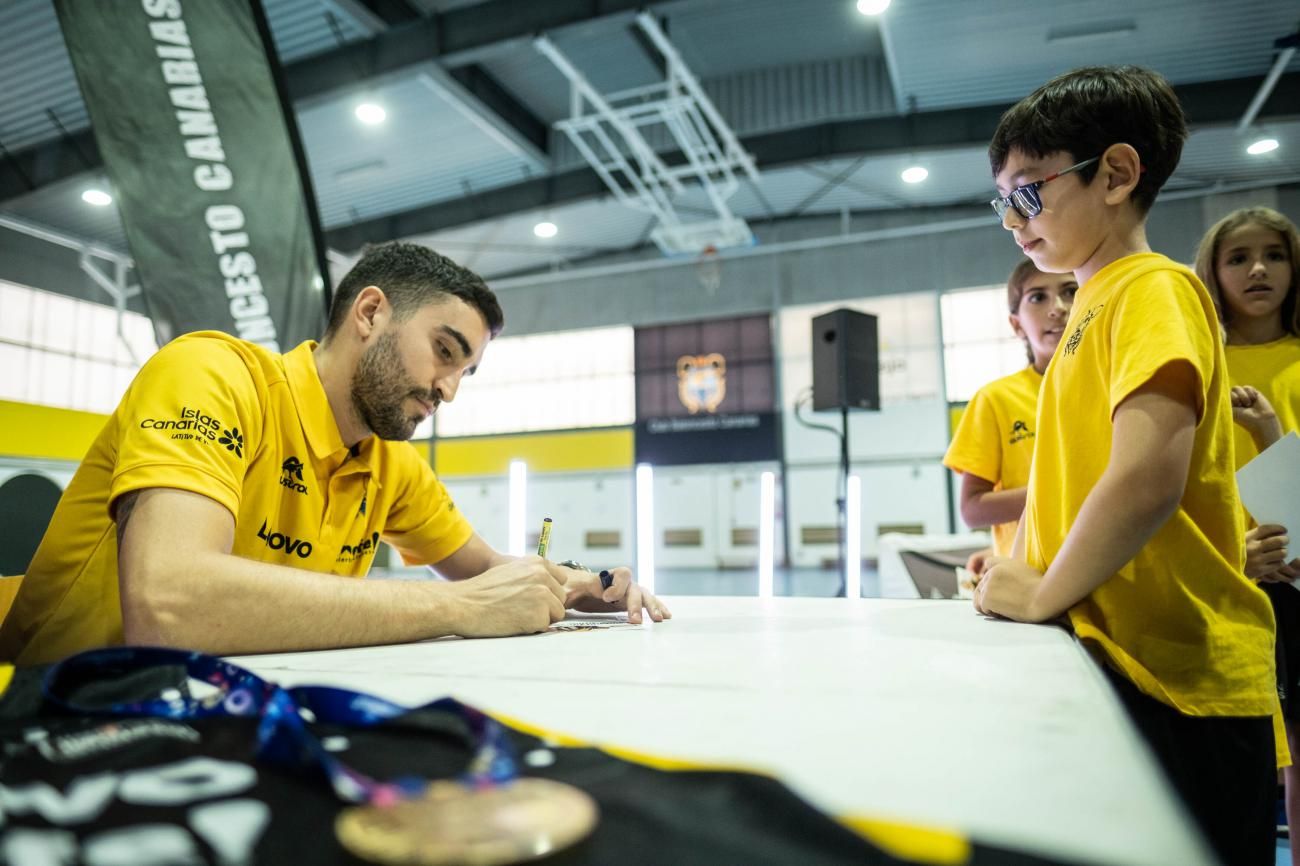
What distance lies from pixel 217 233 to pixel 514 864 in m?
2.36

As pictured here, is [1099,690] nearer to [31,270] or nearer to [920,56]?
[920,56]

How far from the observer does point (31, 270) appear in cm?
1077

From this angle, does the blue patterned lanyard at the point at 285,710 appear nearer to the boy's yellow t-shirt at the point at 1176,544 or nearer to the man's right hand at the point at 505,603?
the man's right hand at the point at 505,603

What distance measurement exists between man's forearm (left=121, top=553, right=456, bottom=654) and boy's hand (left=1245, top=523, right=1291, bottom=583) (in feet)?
4.23

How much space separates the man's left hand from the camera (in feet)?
4.25

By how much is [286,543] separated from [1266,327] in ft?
6.60

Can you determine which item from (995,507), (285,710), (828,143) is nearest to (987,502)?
(995,507)

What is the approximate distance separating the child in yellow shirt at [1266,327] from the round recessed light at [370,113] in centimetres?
844

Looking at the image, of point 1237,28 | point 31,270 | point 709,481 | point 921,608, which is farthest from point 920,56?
point 31,270

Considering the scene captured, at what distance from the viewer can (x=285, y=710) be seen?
426mm

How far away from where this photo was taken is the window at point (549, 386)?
1315cm

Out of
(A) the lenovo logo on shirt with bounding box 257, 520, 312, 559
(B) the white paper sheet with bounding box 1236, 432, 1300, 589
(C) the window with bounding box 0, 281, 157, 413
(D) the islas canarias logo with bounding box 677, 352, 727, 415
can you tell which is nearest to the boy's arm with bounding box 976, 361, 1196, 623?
(B) the white paper sheet with bounding box 1236, 432, 1300, 589

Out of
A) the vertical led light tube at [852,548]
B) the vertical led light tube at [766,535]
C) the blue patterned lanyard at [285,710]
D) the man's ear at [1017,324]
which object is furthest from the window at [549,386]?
the blue patterned lanyard at [285,710]

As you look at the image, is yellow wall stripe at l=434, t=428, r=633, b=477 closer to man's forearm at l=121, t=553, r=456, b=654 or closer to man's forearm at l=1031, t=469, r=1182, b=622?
man's forearm at l=121, t=553, r=456, b=654
